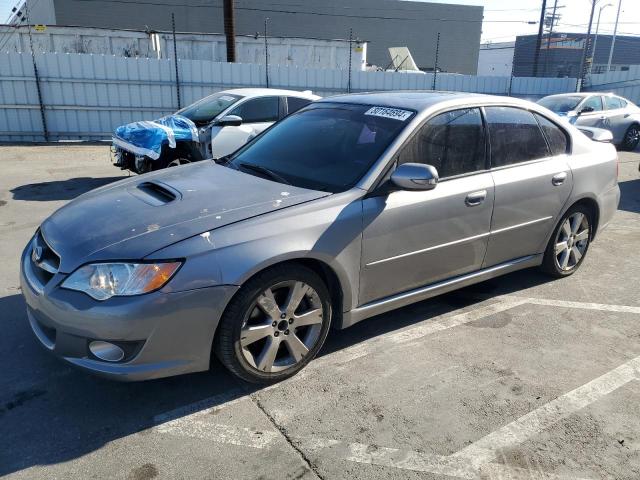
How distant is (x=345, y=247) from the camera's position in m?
3.17

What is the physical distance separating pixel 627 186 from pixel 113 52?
20.4 m

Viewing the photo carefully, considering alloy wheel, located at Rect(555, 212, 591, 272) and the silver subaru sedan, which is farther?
alloy wheel, located at Rect(555, 212, 591, 272)

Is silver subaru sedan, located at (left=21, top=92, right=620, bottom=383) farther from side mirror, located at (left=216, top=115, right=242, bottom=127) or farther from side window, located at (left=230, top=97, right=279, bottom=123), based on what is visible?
side window, located at (left=230, top=97, right=279, bottom=123)

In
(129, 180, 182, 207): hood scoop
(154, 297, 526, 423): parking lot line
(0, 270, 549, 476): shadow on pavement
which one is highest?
(129, 180, 182, 207): hood scoop

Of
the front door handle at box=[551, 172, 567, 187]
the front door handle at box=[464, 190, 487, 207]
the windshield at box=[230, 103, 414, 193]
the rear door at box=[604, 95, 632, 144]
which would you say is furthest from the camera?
the rear door at box=[604, 95, 632, 144]

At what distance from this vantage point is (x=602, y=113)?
13086 millimetres

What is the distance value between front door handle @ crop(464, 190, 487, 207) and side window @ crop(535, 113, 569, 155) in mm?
1078

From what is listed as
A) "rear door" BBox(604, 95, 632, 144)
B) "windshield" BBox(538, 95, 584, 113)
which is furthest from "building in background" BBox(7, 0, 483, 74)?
"rear door" BBox(604, 95, 632, 144)

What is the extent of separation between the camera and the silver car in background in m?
12.5

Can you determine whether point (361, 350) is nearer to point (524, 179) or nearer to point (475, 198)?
point (475, 198)

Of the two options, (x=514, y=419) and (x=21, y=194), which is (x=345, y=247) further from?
(x=21, y=194)

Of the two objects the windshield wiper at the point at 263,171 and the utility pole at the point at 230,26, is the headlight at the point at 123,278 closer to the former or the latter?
the windshield wiper at the point at 263,171

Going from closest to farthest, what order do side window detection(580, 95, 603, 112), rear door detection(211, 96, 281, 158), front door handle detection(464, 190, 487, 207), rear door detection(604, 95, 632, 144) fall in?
front door handle detection(464, 190, 487, 207) → rear door detection(211, 96, 281, 158) → side window detection(580, 95, 603, 112) → rear door detection(604, 95, 632, 144)

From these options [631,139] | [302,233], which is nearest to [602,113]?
[631,139]
